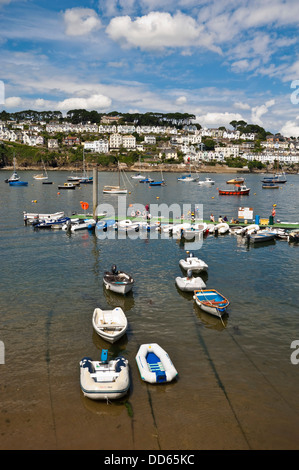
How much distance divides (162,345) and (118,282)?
6.56 meters

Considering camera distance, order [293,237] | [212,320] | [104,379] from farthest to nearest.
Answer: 1. [293,237]
2. [212,320]
3. [104,379]

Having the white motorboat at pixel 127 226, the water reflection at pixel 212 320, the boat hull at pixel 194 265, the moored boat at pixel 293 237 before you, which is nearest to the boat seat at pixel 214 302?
the water reflection at pixel 212 320

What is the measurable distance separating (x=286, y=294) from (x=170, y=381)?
39.9ft

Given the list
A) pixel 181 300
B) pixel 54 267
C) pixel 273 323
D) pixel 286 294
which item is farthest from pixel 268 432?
pixel 54 267

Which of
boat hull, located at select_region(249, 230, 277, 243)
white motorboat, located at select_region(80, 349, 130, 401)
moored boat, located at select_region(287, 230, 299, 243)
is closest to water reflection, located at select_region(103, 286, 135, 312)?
white motorboat, located at select_region(80, 349, 130, 401)

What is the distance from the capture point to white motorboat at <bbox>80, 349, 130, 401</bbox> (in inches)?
476

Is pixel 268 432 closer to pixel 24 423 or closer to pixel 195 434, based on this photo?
pixel 195 434

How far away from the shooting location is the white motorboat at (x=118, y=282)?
21.2 m

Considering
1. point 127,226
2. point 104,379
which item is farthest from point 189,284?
point 127,226

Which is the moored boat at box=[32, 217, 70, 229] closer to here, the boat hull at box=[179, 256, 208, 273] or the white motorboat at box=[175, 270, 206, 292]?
the boat hull at box=[179, 256, 208, 273]

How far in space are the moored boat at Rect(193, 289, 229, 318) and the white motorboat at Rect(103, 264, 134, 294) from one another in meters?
4.31

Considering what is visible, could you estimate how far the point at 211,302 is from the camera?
1909 cm

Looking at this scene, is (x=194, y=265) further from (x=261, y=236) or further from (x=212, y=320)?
(x=261, y=236)

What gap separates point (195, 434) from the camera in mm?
10852
